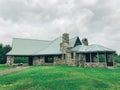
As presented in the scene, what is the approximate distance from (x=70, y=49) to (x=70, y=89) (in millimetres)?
26113

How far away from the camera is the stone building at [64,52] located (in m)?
38.8

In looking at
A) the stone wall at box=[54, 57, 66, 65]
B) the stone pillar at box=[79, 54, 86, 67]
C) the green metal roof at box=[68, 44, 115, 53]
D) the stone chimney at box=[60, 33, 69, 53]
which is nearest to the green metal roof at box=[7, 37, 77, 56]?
the stone chimney at box=[60, 33, 69, 53]

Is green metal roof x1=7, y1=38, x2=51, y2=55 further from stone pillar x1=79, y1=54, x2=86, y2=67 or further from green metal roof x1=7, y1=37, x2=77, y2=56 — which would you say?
stone pillar x1=79, y1=54, x2=86, y2=67

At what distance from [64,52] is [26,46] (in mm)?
13100

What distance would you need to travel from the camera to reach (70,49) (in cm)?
4359

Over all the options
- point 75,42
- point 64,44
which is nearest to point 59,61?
point 64,44

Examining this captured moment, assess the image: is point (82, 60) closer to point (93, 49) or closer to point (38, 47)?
point (93, 49)

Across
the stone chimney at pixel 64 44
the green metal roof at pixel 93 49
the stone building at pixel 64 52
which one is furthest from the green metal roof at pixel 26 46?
the green metal roof at pixel 93 49

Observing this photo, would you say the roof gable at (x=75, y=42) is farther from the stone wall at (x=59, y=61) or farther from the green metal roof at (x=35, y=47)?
the stone wall at (x=59, y=61)

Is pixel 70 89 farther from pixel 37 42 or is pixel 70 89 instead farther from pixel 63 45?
pixel 37 42

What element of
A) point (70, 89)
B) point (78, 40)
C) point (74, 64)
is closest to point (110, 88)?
point (70, 89)

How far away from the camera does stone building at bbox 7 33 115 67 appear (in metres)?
38.8

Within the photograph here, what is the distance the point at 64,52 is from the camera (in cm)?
4362

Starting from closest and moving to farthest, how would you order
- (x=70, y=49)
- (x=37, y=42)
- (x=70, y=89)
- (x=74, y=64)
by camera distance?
(x=70, y=89) → (x=74, y=64) → (x=70, y=49) → (x=37, y=42)
